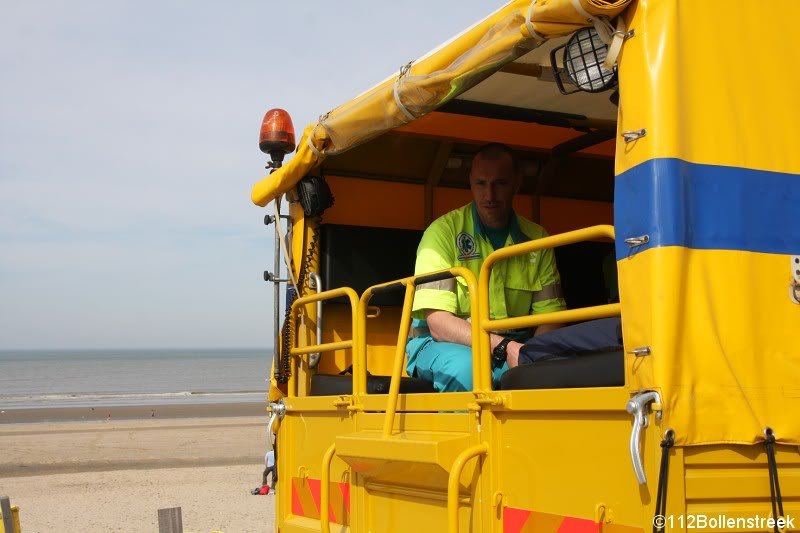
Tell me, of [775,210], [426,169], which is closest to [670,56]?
[775,210]

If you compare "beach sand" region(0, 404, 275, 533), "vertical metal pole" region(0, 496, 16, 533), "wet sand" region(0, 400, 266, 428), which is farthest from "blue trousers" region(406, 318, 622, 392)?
"wet sand" region(0, 400, 266, 428)

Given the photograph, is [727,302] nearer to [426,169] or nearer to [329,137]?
[329,137]

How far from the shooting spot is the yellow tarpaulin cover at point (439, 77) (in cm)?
325

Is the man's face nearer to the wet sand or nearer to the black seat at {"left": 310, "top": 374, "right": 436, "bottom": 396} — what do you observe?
the black seat at {"left": 310, "top": 374, "right": 436, "bottom": 396}

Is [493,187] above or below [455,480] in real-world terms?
above

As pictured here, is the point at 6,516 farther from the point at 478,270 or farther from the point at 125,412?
the point at 125,412

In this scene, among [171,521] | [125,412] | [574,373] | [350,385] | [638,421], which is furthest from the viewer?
[125,412]

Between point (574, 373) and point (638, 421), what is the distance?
53cm

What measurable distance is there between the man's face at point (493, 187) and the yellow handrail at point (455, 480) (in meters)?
1.78

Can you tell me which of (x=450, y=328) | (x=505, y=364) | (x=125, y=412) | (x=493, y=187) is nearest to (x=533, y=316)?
(x=505, y=364)

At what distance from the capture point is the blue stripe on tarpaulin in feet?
9.37

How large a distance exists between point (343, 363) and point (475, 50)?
257 cm

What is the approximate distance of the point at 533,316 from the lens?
3.24 m

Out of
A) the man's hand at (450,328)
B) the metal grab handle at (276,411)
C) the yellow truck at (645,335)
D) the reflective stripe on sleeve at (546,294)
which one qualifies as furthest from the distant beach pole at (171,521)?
the reflective stripe on sleeve at (546,294)
